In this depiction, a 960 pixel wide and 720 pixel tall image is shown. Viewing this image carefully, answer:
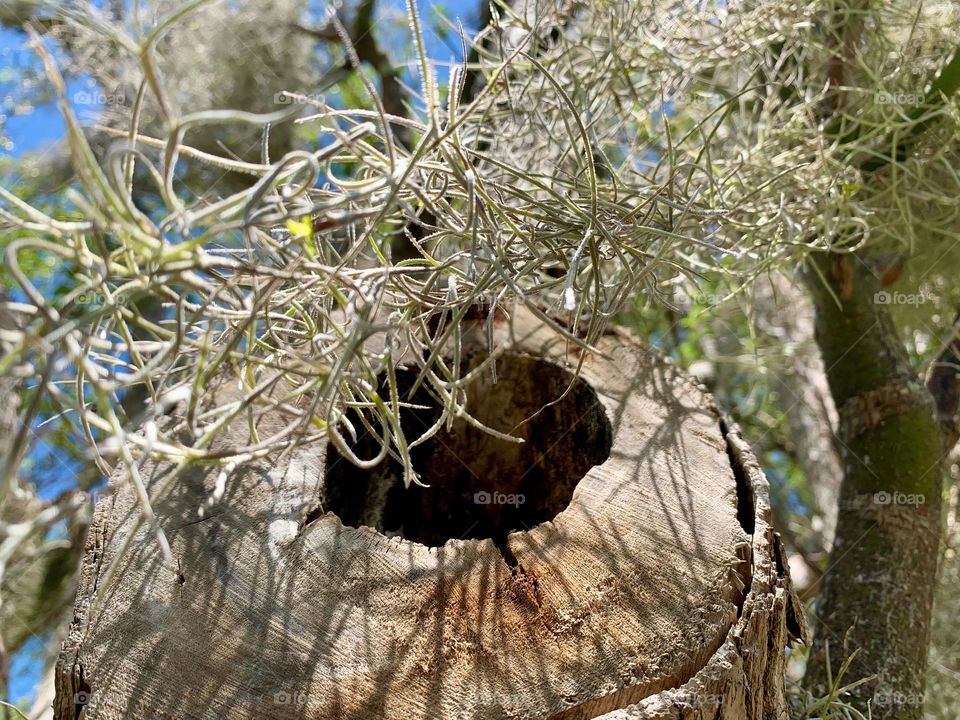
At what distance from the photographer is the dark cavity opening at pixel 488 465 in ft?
3.43

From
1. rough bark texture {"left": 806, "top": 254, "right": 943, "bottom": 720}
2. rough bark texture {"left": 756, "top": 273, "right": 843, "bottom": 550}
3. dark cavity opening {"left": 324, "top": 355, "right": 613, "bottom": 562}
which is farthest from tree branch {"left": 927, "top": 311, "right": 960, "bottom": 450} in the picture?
dark cavity opening {"left": 324, "top": 355, "right": 613, "bottom": 562}

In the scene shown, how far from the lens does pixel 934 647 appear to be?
1.64 meters

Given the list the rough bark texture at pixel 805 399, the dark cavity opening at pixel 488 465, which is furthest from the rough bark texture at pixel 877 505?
the rough bark texture at pixel 805 399

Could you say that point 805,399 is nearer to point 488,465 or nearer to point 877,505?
point 877,505

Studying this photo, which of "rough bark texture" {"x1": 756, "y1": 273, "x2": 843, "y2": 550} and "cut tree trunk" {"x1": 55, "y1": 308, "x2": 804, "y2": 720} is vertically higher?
"rough bark texture" {"x1": 756, "y1": 273, "x2": 843, "y2": 550}

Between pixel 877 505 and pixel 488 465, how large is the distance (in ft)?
1.67

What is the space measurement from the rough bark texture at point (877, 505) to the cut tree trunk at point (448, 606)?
28 cm

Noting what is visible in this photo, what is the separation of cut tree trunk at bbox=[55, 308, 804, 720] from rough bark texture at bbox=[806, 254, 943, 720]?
0.28 meters

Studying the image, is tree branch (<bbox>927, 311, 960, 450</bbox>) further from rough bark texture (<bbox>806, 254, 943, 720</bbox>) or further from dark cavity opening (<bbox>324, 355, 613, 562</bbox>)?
dark cavity opening (<bbox>324, 355, 613, 562</bbox>)

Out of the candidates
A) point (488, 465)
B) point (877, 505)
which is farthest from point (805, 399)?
point (488, 465)

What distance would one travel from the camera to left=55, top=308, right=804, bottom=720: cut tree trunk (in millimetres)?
698

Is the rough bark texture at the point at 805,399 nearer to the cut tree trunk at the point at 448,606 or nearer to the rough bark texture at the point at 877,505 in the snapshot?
the rough bark texture at the point at 877,505

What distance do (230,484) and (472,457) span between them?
1.14ft

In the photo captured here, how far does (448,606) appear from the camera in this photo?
75cm
